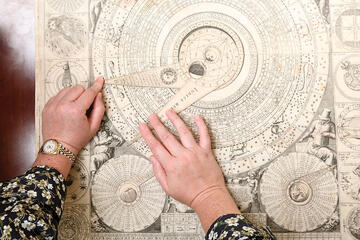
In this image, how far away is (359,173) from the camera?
1.04m

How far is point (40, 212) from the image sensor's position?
0.83 m

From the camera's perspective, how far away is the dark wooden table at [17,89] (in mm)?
1125

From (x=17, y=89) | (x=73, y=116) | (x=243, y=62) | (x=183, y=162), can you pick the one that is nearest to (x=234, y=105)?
(x=243, y=62)

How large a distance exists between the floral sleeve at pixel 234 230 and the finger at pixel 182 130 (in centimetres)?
24

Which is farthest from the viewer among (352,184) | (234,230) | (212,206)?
(352,184)

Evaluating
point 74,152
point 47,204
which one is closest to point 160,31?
point 74,152

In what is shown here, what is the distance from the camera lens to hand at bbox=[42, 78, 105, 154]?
3.32ft

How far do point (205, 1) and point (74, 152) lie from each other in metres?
0.61

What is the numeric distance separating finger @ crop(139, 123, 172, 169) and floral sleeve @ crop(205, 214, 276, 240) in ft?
0.78

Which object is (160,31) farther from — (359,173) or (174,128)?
(359,173)

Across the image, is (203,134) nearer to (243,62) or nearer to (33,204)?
(243,62)

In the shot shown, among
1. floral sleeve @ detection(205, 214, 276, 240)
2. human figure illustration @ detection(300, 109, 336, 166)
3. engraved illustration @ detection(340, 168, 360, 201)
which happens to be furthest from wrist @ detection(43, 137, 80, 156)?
engraved illustration @ detection(340, 168, 360, 201)

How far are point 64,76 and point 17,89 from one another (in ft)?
0.53

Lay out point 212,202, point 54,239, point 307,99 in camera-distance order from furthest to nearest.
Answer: point 307,99, point 212,202, point 54,239
